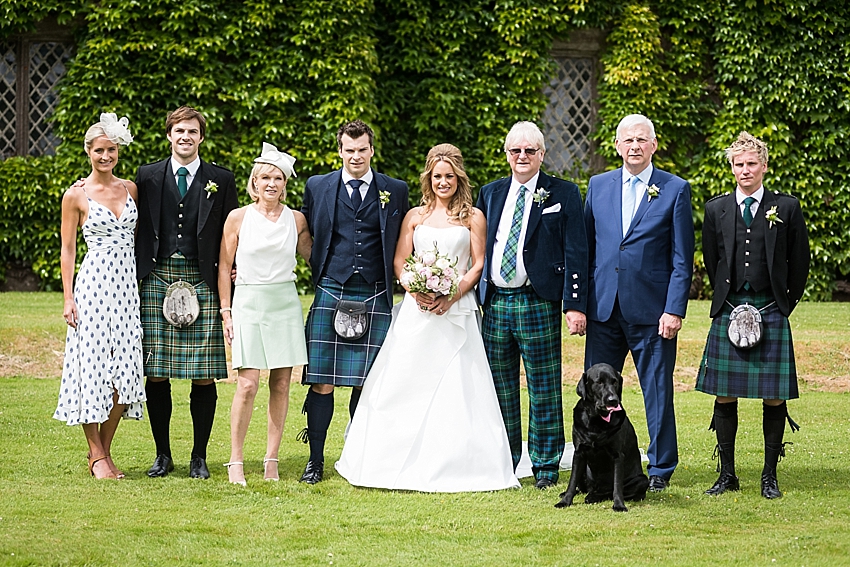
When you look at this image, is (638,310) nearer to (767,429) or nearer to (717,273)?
(717,273)

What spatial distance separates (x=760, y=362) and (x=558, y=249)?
4.11 ft

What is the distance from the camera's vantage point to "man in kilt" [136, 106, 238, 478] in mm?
5715

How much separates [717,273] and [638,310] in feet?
1.61

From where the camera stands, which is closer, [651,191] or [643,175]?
[651,191]

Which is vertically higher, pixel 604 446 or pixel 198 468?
A: pixel 604 446

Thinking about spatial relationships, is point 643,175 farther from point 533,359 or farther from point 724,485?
point 724,485

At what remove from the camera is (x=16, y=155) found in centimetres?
1252

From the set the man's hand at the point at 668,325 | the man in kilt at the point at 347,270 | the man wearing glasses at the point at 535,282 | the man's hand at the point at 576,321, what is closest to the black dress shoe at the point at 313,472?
the man in kilt at the point at 347,270

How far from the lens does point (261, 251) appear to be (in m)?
5.63

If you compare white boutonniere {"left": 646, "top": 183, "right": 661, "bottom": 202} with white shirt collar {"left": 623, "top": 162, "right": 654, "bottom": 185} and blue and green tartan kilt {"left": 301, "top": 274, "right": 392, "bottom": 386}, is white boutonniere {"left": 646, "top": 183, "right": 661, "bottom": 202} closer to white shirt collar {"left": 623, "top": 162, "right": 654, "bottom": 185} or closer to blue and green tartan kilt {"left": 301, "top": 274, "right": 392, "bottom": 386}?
white shirt collar {"left": 623, "top": 162, "right": 654, "bottom": 185}

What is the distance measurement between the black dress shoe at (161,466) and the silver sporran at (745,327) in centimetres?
329

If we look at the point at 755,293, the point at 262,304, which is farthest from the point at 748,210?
the point at 262,304

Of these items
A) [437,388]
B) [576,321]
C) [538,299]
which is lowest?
[437,388]

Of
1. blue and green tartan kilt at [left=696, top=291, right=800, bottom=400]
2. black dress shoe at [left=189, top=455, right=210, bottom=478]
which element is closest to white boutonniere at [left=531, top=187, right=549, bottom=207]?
blue and green tartan kilt at [left=696, top=291, right=800, bottom=400]
